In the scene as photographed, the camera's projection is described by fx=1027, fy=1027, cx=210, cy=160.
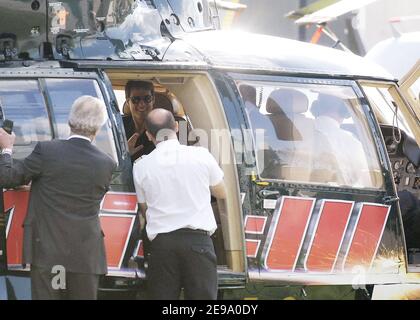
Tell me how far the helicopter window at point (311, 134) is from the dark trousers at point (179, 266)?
0.94 meters

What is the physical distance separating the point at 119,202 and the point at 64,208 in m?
0.56

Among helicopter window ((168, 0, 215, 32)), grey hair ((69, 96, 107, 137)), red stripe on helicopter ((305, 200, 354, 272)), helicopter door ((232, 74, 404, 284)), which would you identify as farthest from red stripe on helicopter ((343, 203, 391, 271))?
grey hair ((69, 96, 107, 137))

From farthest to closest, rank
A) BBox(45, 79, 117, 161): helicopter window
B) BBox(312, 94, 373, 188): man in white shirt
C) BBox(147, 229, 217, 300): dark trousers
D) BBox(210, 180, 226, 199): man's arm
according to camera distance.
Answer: BBox(312, 94, 373, 188): man in white shirt → BBox(210, 180, 226, 199): man's arm → BBox(45, 79, 117, 161): helicopter window → BBox(147, 229, 217, 300): dark trousers

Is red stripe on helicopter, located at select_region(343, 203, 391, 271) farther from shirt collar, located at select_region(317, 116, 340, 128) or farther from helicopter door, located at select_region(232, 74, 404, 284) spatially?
shirt collar, located at select_region(317, 116, 340, 128)

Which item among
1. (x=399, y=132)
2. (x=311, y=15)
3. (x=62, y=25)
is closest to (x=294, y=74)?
(x=399, y=132)

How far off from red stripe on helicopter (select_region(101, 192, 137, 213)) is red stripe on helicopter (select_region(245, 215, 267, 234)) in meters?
0.81

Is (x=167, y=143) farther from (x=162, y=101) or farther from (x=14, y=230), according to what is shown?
(x=162, y=101)

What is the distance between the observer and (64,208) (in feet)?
19.6

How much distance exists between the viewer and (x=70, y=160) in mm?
6031

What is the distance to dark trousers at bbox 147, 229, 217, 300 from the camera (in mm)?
Result: 6230

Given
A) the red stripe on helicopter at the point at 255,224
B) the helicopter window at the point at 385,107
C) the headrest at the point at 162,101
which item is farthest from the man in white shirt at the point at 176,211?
the helicopter window at the point at 385,107

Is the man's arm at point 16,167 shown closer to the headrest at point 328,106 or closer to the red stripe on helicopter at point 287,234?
the red stripe on helicopter at point 287,234

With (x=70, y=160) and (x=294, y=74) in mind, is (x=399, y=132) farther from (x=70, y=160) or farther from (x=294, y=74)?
(x=70, y=160)
